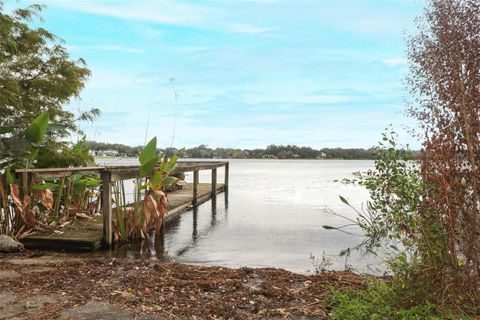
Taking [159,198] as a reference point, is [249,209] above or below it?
below

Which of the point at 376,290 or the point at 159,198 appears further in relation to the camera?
the point at 159,198

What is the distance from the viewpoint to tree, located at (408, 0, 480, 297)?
11.6 feet

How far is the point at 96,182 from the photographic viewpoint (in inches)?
351

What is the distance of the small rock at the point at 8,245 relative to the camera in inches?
272

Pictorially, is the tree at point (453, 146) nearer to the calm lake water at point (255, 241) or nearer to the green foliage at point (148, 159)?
the calm lake water at point (255, 241)

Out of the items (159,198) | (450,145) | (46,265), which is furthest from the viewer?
(159,198)

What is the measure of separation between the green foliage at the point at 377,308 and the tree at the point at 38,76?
8.29m

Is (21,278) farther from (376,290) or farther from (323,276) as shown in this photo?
(376,290)

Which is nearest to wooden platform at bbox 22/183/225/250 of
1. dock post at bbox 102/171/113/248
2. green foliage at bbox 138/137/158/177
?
dock post at bbox 102/171/113/248

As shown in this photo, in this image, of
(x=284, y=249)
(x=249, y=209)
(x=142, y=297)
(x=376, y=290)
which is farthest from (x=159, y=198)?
(x=249, y=209)

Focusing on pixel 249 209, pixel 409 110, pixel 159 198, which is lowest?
pixel 249 209

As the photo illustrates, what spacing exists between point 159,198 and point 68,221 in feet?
6.40

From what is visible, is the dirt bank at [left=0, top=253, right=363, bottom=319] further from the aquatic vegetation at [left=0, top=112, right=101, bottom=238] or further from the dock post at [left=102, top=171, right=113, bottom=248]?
the dock post at [left=102, top=171, right=113, bottom=248]

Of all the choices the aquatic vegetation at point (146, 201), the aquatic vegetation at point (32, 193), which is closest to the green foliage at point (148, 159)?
the aquatic vegetation at point (146, 201)
